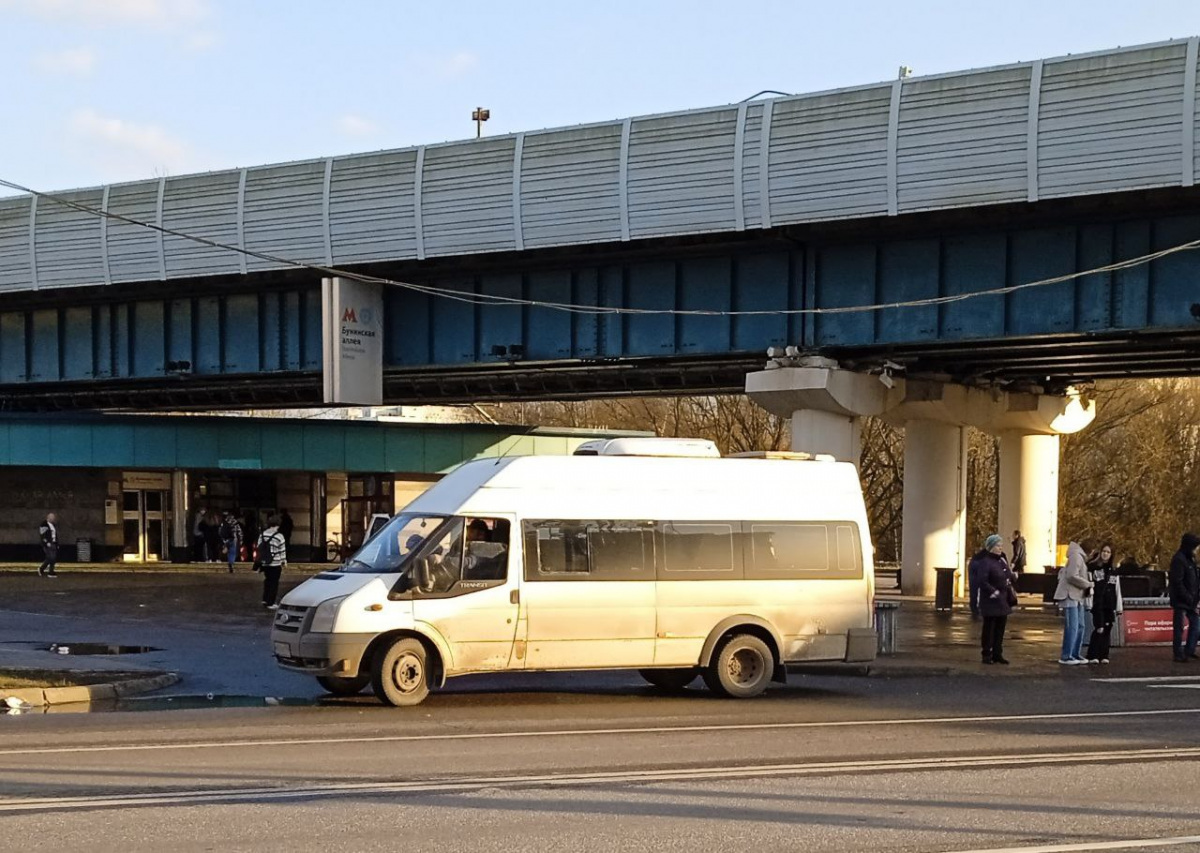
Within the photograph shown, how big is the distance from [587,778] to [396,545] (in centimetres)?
588

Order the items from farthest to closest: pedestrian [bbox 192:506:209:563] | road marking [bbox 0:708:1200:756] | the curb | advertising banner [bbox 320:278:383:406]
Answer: pedestrian [bbox 192:506:209:563]
advertising banner [bbox 320:278:383:406]
the curb
road marking [bbox 0:708:1200:756]

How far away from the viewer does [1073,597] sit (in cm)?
2169

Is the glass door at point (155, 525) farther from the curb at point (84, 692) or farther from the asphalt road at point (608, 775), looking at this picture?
the asphalt road at point (608, 775)

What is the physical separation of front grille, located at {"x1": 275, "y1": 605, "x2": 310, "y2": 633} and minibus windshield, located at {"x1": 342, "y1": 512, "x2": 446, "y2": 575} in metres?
0.73

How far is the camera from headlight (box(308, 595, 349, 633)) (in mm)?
15703

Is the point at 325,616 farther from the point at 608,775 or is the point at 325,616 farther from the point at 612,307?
the point at 612,307

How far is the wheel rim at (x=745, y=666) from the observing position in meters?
Result: 17.4

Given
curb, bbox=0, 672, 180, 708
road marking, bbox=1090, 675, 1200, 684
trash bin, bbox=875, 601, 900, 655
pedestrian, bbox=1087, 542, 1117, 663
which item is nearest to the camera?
curb, bbox=0, 672, 180, 708

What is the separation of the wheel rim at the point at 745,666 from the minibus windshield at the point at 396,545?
3631mm

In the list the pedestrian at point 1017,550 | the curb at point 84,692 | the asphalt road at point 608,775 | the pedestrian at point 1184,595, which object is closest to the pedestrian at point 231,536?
the pedestrian at point 1017,550

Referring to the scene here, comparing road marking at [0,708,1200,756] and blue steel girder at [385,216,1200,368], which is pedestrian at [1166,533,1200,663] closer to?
road marking at [0,708,1200,756]

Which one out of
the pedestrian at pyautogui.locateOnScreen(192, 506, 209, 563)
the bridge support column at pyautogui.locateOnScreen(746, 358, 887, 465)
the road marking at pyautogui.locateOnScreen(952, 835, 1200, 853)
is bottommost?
the pedestrian at pyautogui.locateOnScreen(192, 506, 209, 563)

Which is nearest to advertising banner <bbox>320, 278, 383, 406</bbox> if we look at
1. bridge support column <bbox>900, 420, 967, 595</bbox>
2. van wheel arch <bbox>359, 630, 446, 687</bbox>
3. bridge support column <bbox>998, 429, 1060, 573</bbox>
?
bridge support column <bbox>900, 420, 967, 595</bbox>

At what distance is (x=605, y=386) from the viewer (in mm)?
48094
